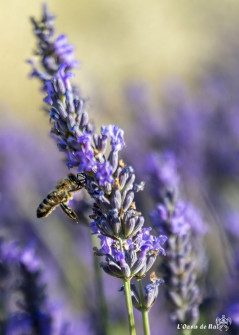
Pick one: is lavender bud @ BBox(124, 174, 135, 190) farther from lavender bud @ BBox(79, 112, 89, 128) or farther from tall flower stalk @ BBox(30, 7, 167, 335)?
lavender bud @ BBox(79, 112, 89, 128)

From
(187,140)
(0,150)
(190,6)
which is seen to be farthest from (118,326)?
(190,6)

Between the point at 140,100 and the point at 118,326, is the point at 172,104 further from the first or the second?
the point at 118,326

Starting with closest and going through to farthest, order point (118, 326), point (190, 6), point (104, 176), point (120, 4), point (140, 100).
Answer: point (104, 176), point (118, 326), point (140, 100), point (190, 6), point (120, 4)

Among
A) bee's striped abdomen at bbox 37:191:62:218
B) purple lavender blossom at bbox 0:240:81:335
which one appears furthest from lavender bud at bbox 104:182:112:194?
purple lavender blossom at bbox 0:240:81:335

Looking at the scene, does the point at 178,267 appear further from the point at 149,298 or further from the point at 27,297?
the point at 27,297

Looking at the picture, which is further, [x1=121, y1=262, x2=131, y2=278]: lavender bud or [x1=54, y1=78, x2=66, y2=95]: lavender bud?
[x1=54, y1=78, x2=66, y2=95]: lavender bud

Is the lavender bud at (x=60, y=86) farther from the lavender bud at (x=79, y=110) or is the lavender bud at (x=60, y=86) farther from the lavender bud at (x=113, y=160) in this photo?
the lavender bud at (x=113, y=160)
